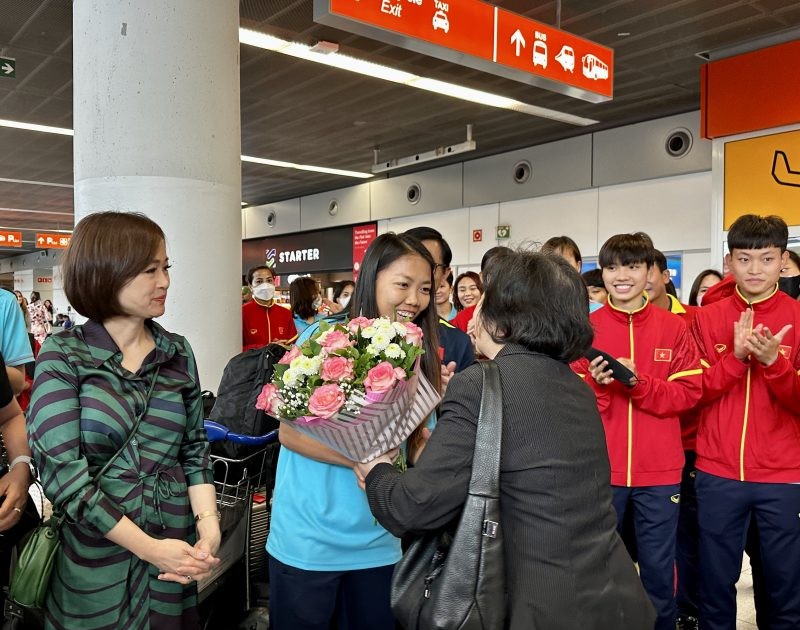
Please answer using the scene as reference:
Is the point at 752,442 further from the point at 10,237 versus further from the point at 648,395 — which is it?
the point at 10,237

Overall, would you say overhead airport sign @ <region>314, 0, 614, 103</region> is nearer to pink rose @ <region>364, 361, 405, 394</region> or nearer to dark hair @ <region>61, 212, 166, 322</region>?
dark hair @ <region>61, 212, 166, 322</region>

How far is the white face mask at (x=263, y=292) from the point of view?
650 centimetres

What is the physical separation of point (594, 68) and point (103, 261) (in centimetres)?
402

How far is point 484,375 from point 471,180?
1000 centimetres

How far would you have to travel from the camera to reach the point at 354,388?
1522 mm

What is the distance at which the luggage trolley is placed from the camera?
8.16ft

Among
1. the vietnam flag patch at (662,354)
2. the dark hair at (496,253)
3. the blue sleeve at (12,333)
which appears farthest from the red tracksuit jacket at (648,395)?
the blue sleeve at (12,333)

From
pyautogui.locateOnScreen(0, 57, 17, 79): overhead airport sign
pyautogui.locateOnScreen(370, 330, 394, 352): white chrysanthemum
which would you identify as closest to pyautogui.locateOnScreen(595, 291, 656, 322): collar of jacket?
pyautogui.locateOnScreen(370, 330, 394, 352): white chrysanthemum

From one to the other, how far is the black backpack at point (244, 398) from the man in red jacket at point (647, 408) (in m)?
1.25

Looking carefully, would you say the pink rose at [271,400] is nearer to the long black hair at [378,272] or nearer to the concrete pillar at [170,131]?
the long black hair at [378,272]

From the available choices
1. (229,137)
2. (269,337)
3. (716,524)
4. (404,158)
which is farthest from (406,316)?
(404,158)

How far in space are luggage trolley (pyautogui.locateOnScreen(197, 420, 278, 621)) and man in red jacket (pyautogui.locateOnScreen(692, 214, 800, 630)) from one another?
5.54 ft

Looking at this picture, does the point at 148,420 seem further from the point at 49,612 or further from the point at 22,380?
the point at 22,380

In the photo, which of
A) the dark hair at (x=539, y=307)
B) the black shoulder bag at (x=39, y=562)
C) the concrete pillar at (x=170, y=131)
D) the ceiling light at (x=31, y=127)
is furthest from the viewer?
the ceiling light at (x=31, y=127)
